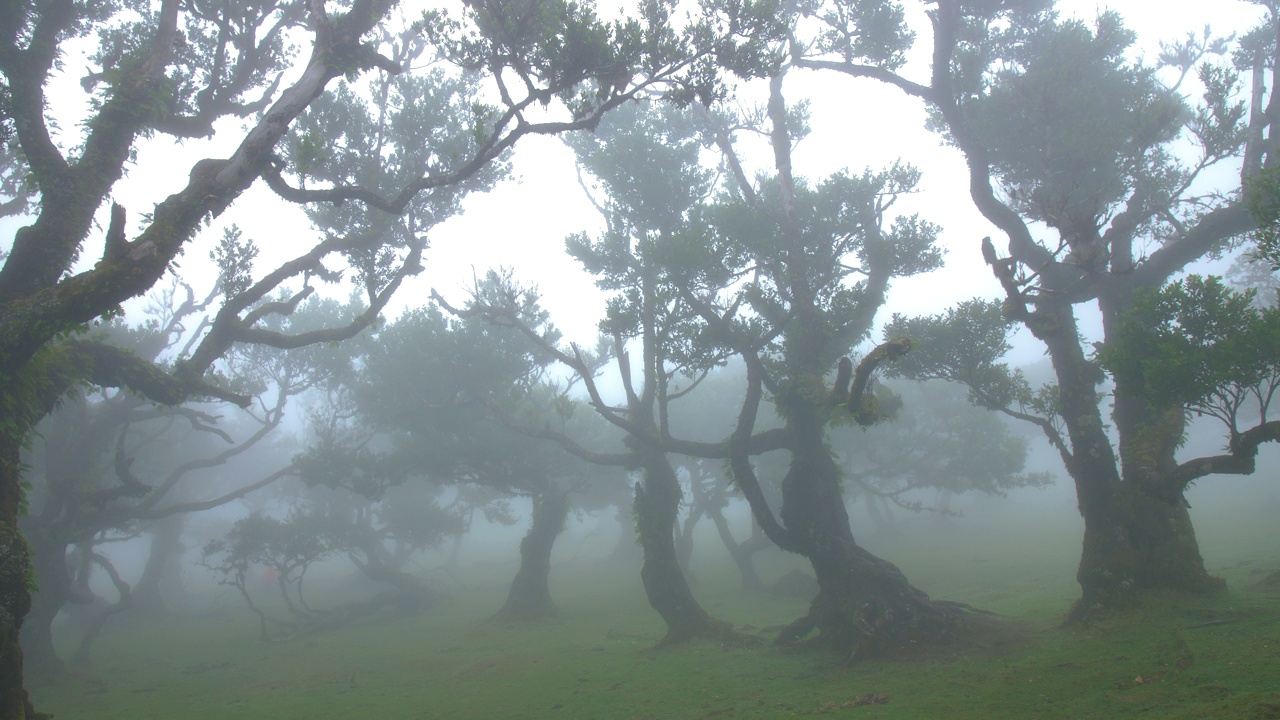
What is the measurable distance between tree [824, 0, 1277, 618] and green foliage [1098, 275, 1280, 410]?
0.38 metres

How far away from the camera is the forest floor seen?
850cm

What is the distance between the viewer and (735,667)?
13406mm

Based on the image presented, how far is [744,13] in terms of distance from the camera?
11.6 meters

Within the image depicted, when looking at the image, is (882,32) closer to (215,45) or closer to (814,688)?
(814,688)

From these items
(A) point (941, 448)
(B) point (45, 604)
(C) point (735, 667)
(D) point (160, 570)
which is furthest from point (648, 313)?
(D) point (160, 570)

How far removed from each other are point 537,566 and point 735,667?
13999 mm

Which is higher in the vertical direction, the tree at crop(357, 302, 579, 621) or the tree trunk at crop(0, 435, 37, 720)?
the tree at crop(357, 302, 579, 621)

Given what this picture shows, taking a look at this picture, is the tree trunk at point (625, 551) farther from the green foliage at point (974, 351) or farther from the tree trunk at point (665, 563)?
the green foliage at point (974, 351)

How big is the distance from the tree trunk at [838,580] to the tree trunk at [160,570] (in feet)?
121

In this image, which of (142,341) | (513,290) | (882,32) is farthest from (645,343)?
(142,341)

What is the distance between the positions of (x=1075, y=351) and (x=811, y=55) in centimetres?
1114

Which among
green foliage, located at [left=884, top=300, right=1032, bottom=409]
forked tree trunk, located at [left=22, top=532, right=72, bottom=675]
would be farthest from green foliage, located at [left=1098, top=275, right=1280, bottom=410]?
forked tree trunk, located at [left=22, top=532, right=72, bottom=675]

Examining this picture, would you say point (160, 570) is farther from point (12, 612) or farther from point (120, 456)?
point (12, 612)

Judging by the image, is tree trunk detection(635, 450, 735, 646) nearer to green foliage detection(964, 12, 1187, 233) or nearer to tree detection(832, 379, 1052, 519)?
green foliage detection(964, 12, 1187, 233)
